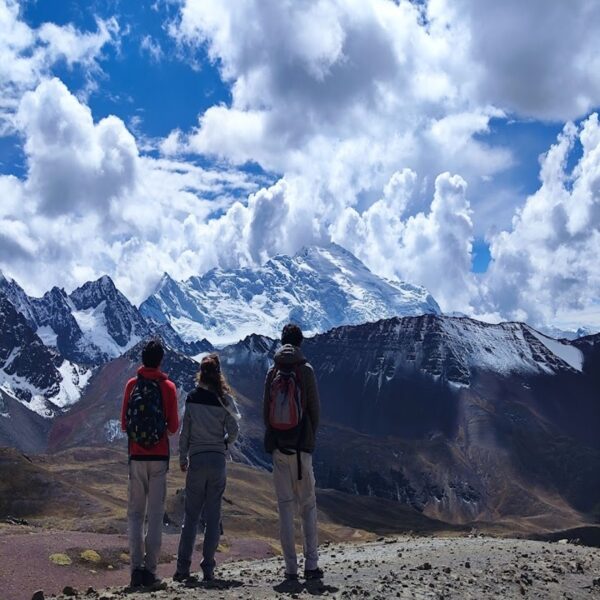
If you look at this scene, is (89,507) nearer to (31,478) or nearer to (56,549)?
(31,478)

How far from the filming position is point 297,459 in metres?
15.9

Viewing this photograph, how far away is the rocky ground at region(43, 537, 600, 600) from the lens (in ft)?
48.3

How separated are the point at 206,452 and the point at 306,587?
11.6 ft

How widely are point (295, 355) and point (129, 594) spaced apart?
579 centimetres

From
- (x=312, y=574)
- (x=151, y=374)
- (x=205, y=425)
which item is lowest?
(x=312, y=574)

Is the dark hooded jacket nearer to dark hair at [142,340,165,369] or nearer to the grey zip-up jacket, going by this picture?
the grey zip-up jacket

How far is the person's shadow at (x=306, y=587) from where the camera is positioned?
14633 millimetres

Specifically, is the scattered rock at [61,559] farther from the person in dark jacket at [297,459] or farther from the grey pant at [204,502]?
the person in dark jacket at [297,459]

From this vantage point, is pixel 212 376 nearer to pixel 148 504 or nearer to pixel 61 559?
pixel 148 504

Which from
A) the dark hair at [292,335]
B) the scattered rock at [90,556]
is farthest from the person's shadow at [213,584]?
the scattered rock at [90,556]

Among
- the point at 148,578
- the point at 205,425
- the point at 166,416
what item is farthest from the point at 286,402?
the point at 148,578

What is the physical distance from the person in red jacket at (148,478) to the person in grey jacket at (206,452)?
1.67 feet

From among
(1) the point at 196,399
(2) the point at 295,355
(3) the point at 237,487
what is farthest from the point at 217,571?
(3) the point at 237,487

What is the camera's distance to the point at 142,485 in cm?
1589
